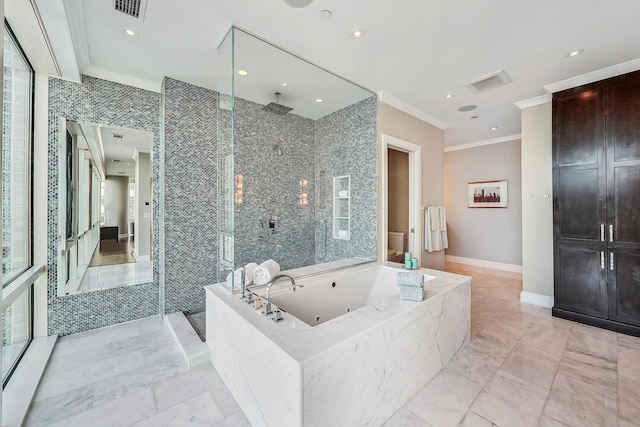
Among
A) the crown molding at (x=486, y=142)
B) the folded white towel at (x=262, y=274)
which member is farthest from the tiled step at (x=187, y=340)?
the crown molding at (x=486, y=142)

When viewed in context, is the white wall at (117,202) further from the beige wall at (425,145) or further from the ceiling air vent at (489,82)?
the ceiling air vent at (489,82)

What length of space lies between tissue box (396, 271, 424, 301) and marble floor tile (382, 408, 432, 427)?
74 cm

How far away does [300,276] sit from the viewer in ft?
8.76

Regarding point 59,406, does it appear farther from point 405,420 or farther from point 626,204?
point 626,204

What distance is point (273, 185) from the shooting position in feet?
10.5

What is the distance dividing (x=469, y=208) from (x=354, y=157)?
417cm

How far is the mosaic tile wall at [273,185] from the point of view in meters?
2.78

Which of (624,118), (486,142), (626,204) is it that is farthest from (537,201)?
(486,142)

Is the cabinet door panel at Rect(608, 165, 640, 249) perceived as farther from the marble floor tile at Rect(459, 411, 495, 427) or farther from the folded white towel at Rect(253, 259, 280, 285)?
the folded white towel at Rect(253, 259, 280, 285)

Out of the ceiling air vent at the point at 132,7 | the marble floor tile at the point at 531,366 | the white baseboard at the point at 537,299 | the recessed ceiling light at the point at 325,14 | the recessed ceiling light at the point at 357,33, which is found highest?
the recessed ceiling light at the point at 357,33

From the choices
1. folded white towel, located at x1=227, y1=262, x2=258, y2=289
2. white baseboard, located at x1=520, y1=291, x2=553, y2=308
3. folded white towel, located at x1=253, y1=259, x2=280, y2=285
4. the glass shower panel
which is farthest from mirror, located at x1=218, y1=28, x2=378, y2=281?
white baseboard, located at x1=520, y1=291, x2=553, y2=308

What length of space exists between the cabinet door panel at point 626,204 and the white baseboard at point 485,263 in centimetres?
300

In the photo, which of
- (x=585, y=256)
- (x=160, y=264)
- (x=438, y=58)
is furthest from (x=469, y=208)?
(x=160, y=264)

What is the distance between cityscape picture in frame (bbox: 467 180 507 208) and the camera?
5.81 meters
